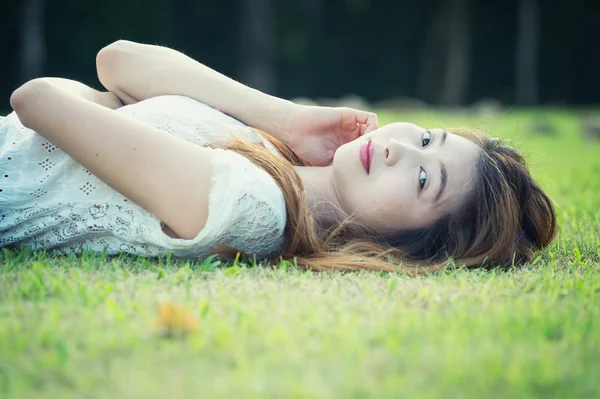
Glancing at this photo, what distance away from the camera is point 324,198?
2.34m

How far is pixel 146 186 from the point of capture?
1.95 meters

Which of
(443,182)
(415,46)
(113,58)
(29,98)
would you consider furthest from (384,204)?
(415,46)

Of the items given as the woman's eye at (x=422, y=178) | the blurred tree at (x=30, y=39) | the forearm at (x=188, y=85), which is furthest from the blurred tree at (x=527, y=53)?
the woman's eye at (x=422, y=178)

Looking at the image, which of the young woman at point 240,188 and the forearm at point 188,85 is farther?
the forearm at point 188,85

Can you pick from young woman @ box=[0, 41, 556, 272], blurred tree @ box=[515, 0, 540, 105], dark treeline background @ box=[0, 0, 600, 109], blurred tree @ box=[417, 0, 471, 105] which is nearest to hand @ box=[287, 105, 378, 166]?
young woman @ box=[0, 41, 556, 272]

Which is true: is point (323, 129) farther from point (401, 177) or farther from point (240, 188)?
point (240, 188)

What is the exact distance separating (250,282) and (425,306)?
46cm

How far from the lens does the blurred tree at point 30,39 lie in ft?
44.5

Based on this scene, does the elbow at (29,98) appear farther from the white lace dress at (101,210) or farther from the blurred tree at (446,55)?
the blurred tree at (446,55)

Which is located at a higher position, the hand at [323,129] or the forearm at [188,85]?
the forearm at [188,85]

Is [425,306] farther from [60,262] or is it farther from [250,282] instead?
[60,262]

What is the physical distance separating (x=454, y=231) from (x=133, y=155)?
1094mm

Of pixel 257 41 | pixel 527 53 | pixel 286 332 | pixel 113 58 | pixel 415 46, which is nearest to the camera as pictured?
pixel 286 332

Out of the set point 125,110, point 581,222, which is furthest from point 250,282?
point 581,222
